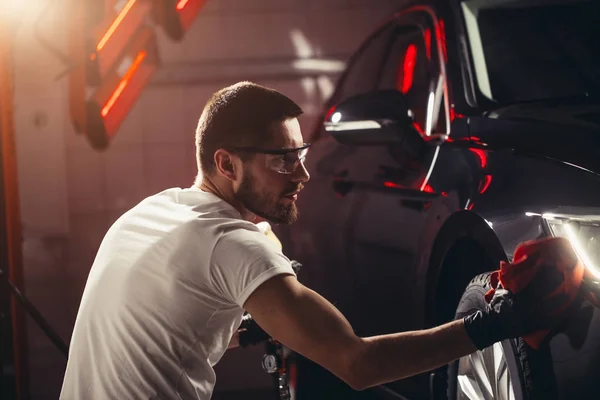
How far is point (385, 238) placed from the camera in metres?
3.74

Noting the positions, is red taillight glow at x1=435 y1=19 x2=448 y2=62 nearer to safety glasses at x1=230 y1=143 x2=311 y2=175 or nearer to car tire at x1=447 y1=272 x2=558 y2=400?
car tire at x1=447 y1=272 x2=558 y2=400

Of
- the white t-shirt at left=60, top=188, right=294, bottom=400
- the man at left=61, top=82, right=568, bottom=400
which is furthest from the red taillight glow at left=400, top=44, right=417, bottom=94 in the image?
the white t-shirt at left=60, top=188, right=294, bottom=400

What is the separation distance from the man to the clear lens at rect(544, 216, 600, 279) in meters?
0.21

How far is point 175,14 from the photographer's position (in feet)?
20.1

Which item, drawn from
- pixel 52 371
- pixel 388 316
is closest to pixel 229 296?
pixel 388 316

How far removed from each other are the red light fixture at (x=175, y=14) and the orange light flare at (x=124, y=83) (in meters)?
0.21

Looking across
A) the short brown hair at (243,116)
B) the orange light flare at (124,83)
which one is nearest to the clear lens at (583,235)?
the short brown hair at (243,116)

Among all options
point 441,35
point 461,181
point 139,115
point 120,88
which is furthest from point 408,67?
point 139,115

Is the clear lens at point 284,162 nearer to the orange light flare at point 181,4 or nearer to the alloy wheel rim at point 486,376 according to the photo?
the alloy wheel rim at point 486,376

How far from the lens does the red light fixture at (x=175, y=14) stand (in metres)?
6.04

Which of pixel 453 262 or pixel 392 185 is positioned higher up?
pixel 392 185

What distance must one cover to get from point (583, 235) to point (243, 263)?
2.68 ft

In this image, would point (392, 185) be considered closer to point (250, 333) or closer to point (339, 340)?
point (250, 333)

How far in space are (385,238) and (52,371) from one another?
3.53 metres
